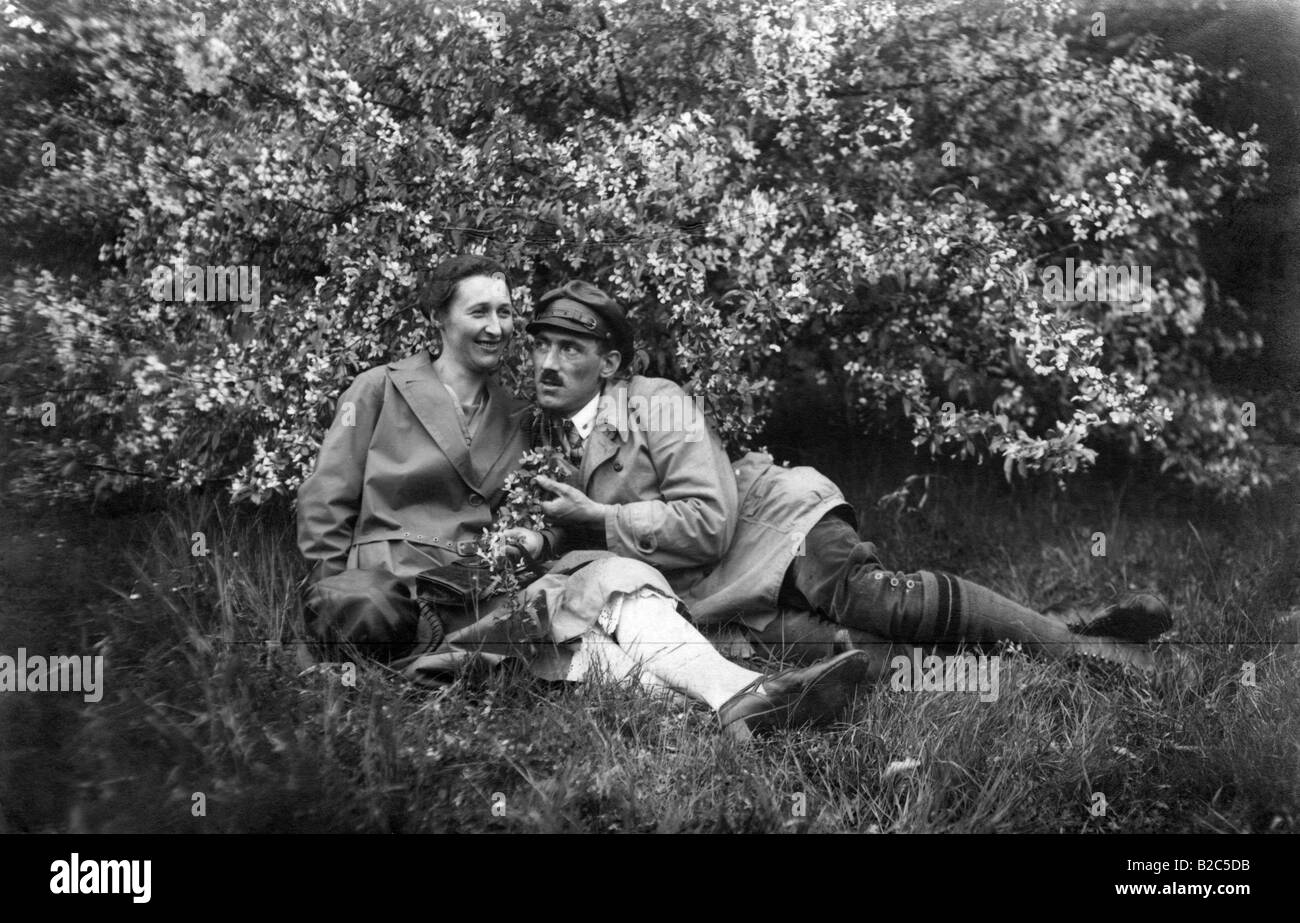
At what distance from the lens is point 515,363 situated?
190 inches

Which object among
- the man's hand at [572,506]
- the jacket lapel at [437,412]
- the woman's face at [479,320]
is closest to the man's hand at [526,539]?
the man's hand at [572,506]

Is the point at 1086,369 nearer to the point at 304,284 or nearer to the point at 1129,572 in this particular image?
the point at 1129,572

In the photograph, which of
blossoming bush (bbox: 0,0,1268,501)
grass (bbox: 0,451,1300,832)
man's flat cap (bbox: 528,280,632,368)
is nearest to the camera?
grass (bbox: 0,451,1300,832)

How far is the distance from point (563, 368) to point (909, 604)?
4.62ft

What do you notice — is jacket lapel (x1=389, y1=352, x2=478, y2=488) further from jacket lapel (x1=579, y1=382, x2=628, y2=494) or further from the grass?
the grass

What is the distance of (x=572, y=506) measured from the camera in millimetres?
4441

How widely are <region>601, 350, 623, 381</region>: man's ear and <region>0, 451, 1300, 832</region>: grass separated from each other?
3.62ft

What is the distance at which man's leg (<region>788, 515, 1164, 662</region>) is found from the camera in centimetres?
441

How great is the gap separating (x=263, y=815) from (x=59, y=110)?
254 centimetres

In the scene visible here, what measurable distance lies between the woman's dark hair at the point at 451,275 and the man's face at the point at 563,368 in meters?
0.28

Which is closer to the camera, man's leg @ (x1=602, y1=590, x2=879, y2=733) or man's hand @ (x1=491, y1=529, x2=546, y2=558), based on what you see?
man's leg @ (x1=602, y1=590, x2=879, y2=733)

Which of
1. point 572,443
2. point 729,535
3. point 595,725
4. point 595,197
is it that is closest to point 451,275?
point 595,197

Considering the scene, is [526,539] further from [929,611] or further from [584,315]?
[929,611]

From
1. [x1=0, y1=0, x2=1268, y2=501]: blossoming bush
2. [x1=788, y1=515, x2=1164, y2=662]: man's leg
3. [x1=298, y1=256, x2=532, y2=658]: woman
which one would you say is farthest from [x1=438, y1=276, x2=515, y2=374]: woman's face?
[x1=788, y1=515, x2=1164, y2=662]: man's leg
